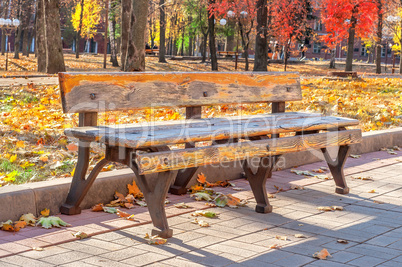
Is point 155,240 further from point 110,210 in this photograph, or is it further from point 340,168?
point 340,168

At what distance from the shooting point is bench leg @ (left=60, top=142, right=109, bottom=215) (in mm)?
4250

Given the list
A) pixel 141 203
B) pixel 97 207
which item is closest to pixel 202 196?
pixel 141 203

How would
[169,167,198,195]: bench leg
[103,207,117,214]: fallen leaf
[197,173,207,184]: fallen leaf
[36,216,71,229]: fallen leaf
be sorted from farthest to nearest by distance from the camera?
[197,173,207,184]: fallen leaf, [169,167,198,195]: bench leg, [103,207,117,214]: fallen leaf, [36,216,71,229]: fallen leaf

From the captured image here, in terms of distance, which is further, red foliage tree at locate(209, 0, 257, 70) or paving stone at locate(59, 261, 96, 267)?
red foliage tree at locate(209, 0, 257, 70)

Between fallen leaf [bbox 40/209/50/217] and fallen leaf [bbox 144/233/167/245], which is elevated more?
fallen leaf [bbox 40/209/50/217]

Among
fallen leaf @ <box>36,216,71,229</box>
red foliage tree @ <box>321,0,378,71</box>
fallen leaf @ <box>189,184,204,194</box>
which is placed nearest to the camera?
fallen leaf @ <box>36,216,71,229</box>

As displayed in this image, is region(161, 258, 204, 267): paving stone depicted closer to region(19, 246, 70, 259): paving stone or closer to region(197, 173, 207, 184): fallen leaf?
region(19, 246, 70, 259): paving stone

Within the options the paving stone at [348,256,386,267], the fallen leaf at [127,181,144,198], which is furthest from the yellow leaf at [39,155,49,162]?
the paving stone at [348,256,386,267]

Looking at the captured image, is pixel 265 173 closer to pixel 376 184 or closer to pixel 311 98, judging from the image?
pixel 376 184

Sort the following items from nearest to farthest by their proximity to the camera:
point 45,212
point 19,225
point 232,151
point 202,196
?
point 19,225
point 45,212
point 232,151
point 202,196

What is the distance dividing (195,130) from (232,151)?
0.32 metres

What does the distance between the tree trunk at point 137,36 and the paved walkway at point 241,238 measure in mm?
7839

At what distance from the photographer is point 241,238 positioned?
3971 mm

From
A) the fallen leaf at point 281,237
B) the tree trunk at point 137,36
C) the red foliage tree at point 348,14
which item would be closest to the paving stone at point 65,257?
the fallen leaf at point 281,237
